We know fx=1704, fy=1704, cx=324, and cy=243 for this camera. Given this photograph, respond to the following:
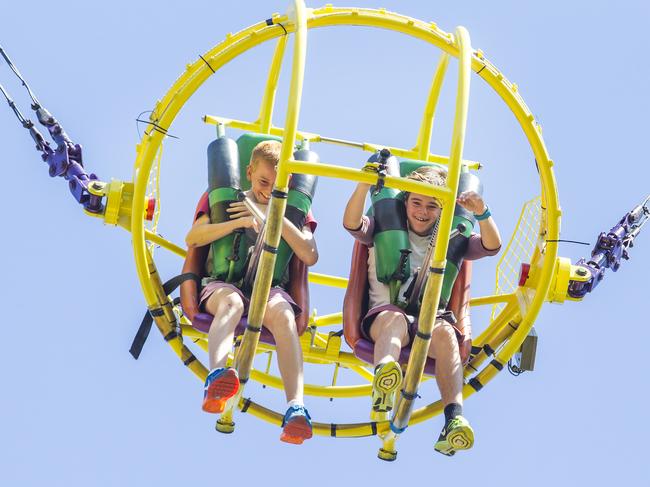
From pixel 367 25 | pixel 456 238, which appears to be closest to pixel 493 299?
→ pixel 456 238

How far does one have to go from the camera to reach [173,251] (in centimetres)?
1545

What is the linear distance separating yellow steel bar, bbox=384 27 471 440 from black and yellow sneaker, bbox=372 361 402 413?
0.21 meters

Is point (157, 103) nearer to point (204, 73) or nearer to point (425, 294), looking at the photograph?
point (204, 73)

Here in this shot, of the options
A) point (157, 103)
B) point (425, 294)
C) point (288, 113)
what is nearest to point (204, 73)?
point (157, 103)

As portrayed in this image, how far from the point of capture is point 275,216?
12.9 m

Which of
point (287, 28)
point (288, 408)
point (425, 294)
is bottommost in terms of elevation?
point (288, 408)

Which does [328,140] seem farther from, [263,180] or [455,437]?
[455,437]

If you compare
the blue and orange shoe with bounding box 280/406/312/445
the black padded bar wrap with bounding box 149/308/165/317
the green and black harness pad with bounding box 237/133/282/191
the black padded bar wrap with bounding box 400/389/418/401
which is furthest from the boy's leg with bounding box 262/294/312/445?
the green and black harness pad with bounding box 237/133/282/191

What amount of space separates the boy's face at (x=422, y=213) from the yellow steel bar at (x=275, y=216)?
2112 millimetres

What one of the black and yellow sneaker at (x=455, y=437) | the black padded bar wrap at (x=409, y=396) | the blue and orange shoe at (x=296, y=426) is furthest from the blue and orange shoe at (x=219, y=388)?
the black and yellow sneaker at (x=455, y=437)

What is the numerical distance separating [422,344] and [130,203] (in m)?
3.22

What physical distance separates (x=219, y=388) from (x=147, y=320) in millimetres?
1757

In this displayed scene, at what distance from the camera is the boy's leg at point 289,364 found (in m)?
13.3

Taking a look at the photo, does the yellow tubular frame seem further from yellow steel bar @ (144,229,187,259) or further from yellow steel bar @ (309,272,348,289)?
yellow steel bar @ (309,272,348,289)
